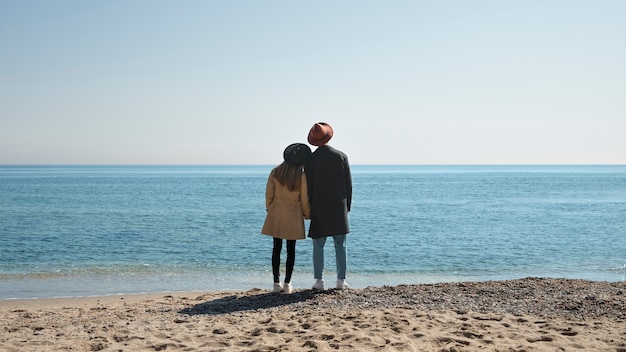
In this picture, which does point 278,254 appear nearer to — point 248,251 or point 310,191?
point 310,191

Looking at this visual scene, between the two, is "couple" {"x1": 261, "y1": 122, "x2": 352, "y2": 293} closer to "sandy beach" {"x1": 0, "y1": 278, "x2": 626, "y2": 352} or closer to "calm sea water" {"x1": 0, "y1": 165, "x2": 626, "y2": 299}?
"sandy beach" {"x1": 0, "y1": 278, "x2": 626, "y2": 352}

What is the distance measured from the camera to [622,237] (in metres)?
21.2

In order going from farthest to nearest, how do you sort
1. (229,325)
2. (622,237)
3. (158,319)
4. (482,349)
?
1. (622,237)
2. (158,319)
3. (229,325)
4. (482,349)

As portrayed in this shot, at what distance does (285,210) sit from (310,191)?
0.46m

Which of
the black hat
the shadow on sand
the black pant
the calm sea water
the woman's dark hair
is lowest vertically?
the calm sea water

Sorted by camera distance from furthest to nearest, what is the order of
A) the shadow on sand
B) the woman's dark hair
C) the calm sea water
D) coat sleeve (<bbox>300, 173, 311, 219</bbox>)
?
the calm sea water < coat sleeve (<bbox>300, 173, 311, 219</bbox>) < the woman's dark hair < the shadow on sand

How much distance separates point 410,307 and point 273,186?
258 centimetres

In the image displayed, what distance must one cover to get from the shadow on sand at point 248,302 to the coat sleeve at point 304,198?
1167 mm

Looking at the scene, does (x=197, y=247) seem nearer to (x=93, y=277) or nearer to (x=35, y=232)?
(x=93, y=277)

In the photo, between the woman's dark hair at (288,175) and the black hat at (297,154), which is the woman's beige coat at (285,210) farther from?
the black hat at (297,154)

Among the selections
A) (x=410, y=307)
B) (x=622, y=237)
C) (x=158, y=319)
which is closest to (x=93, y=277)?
(x=158, y=319)

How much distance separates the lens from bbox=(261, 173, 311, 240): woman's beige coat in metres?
7.75

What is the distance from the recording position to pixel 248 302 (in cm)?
754

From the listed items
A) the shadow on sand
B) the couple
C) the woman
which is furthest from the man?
the shadow on sand
